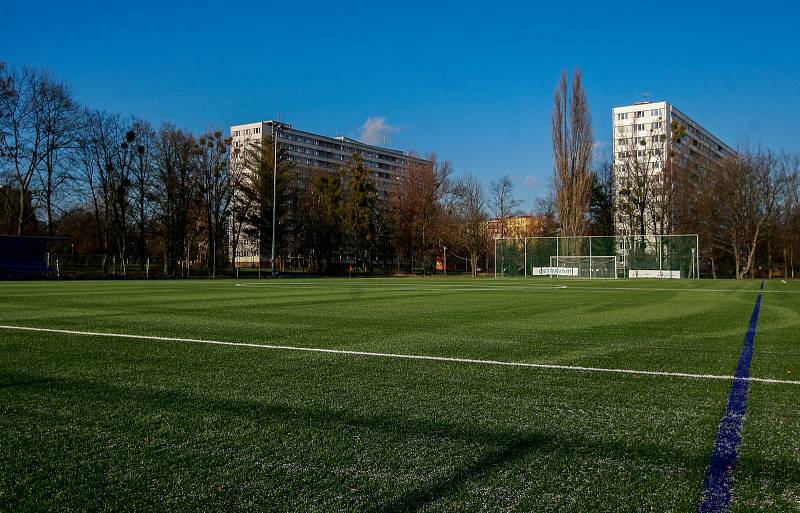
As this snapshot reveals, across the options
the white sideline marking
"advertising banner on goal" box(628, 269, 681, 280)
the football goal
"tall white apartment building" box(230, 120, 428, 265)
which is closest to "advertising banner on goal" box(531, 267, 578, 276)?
the football goal

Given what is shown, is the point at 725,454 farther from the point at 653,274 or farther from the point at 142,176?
the point at 142,176

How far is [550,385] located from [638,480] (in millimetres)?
1790

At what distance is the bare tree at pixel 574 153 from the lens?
Result: 146 ft

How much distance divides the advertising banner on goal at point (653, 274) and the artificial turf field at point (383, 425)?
107 ft

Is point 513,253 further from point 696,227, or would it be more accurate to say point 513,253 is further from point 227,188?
point 227,188

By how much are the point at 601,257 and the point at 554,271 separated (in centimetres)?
327

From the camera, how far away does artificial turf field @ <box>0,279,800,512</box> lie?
2.12 m

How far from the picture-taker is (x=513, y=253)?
137ft

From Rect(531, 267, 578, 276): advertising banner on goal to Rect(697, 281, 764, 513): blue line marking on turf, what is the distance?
36.3 meters

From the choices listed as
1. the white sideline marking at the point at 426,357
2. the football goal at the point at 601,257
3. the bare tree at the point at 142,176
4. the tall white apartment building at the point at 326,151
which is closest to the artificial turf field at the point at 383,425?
the white sideline marking at the point at 426,357

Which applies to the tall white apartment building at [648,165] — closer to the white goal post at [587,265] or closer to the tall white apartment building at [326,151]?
the white goal post at [587,265]

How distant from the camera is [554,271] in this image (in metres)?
40.1

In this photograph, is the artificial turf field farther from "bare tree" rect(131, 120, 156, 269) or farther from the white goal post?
"bare tree" rect(131, 120, 156, 269)

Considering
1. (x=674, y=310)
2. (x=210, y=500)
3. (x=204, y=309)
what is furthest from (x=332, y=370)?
(x=674, y=310)
